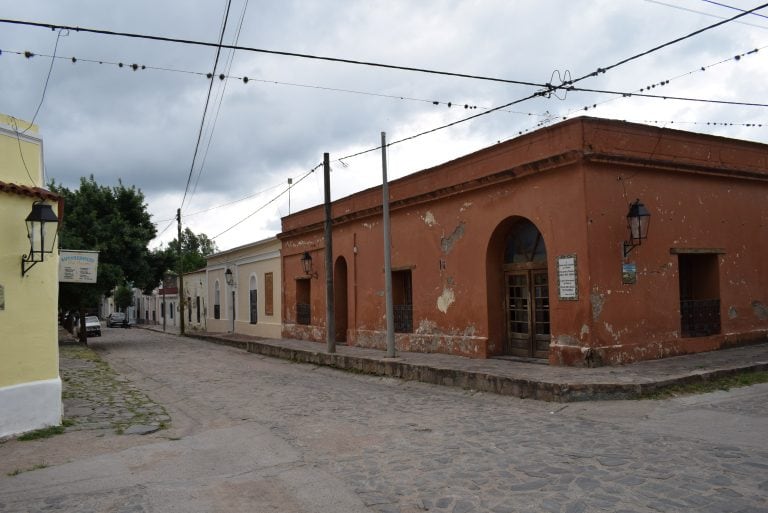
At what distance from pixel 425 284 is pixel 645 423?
8.18 meters

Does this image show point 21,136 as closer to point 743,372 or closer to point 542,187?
point 542,187

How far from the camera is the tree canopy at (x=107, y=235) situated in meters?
23.9

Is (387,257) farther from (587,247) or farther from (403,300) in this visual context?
(587,247)

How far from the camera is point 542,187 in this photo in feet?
38.2

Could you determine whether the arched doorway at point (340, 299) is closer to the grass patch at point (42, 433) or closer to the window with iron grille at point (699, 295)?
the window with iron grille at point (699, 295)

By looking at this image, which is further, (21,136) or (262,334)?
(262,334)

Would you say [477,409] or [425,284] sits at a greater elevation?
[425,284]

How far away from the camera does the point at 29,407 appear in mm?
7605

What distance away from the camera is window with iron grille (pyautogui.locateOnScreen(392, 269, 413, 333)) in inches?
627

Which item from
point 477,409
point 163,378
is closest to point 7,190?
point 477,409

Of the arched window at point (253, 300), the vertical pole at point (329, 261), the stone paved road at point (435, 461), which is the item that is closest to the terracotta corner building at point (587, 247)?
the vertical pole at point (329, 261)

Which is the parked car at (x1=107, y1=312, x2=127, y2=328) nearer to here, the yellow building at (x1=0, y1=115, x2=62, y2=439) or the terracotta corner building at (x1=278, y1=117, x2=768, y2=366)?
the terracotta corner building at (x1=278, y1=117, x2=768, y2=366)

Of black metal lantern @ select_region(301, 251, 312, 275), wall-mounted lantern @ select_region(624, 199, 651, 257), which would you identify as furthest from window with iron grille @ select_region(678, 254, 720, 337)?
black metal lantern @ select_region(301, 251, 312, 275)

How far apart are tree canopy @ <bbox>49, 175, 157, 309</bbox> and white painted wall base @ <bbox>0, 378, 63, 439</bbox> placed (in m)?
16.9
